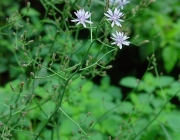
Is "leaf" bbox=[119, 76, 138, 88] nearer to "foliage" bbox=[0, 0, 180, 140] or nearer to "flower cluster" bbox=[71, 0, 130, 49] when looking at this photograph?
"foliage" bbox=[0, 0, 180, 140]

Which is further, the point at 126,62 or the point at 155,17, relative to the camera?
the point at 126,62

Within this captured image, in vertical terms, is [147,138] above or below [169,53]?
below

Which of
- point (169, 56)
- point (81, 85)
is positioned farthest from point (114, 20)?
point (169, 56)

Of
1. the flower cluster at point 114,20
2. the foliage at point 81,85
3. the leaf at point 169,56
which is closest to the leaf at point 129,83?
the foliage at point 81,85

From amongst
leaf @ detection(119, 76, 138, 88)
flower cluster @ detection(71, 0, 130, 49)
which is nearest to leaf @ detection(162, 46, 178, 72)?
leaf @ detection(119, 76, 138, 88)

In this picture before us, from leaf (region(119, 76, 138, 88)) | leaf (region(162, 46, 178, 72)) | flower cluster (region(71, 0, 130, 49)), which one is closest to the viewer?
flower cluster (region(71, 0, 130, 49))

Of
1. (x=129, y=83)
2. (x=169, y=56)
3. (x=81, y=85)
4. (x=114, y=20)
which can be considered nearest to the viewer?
(x=114, y=20)

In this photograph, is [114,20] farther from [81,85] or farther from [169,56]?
[169,56]

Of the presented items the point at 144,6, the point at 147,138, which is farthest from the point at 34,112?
the point at 144,6

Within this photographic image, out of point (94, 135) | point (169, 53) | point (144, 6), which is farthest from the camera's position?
point (169, 53)

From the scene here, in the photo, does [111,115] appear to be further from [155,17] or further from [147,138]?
[155,17]

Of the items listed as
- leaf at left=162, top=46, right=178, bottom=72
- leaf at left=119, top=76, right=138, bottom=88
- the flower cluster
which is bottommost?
the flower cluster
